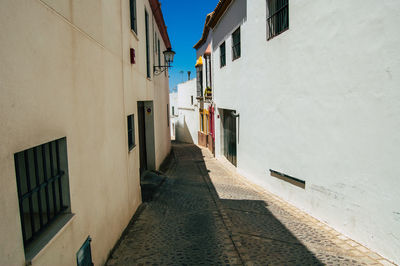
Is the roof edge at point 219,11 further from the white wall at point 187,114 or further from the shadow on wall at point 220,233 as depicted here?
the white wall at point 187,114

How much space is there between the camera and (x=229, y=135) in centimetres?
1370

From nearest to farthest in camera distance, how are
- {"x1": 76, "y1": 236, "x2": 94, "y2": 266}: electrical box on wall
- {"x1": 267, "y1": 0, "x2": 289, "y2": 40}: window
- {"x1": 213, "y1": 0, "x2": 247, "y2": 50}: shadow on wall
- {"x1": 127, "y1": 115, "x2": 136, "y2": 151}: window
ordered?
{"x1": 76, "y1": 236, "x2": 94, "y2": 266}: electrical box on wall, {"x1": 127, "y1": 115, "x2": 136, "y2": 151}: window, {"x1": 267, "y1": 0, "x2": 289, "y2": 40}: window, {"x1": 213, "y1": 0, "x2": 247, "y2": 50}: shadow on wall

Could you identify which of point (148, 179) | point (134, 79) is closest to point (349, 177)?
point (134, 79)

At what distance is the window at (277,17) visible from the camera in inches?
285

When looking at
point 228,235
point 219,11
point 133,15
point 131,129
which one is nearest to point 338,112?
point 228,235

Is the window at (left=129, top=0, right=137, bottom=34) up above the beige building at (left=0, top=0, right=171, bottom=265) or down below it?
above

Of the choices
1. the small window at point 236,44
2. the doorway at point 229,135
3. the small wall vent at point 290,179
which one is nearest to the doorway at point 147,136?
the doorway at point 229,135

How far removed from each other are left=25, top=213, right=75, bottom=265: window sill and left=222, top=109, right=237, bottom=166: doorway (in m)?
9.88

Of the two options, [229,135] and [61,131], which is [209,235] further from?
[229,135]

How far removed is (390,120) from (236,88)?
7.05 metres

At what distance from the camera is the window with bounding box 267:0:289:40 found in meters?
7.24

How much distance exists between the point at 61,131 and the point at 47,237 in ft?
3.16

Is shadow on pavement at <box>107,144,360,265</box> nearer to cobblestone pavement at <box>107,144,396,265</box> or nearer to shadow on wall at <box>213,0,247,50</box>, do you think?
cobblestone pavement at <box>107,144,396,265</box>

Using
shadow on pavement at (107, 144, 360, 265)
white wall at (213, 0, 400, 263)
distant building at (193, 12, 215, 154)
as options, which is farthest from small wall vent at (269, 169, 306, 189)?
distant building at (193, 12, 215, 154)
